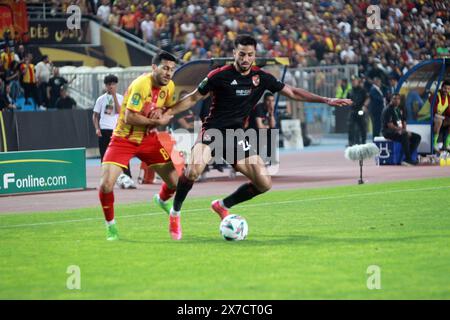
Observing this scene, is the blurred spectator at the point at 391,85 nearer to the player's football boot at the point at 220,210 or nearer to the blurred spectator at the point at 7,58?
the blurred spectator at the point at 7,58

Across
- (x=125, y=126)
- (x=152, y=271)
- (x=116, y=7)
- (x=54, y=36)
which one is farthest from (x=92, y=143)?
(x=152, y=271)

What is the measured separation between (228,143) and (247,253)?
1.88 m

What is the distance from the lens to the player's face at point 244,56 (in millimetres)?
12328

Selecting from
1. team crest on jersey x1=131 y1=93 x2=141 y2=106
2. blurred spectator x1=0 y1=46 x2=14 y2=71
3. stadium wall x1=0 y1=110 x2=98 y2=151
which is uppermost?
team crest on jersey x1=131 y1=93 x2=141 y2=106

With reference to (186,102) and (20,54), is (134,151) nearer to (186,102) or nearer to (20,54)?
(186,102)

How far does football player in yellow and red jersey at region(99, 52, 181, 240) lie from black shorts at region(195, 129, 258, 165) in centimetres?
55

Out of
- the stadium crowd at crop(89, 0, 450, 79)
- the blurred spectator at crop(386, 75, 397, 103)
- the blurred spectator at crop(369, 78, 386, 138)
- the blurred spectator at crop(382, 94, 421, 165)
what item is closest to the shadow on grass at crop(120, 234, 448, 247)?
the blurred spectator at crop(382, 94, 421, 165)

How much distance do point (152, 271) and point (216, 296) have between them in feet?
5.01

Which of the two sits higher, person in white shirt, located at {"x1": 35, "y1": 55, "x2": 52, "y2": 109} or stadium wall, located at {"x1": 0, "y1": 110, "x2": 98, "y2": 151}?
person in white shirt, located at {"x1": 35, "y1": 55, "x2": 52, "y2": 109}

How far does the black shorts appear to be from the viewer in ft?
41.2

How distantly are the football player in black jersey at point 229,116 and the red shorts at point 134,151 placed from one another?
20.7 inches

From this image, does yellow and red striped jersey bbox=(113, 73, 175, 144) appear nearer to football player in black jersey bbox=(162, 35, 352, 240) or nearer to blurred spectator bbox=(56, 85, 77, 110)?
football player in black jersey bbox=(162, 35, 352, 240)

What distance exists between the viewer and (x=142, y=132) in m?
12.9

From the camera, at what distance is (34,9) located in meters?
35.7
